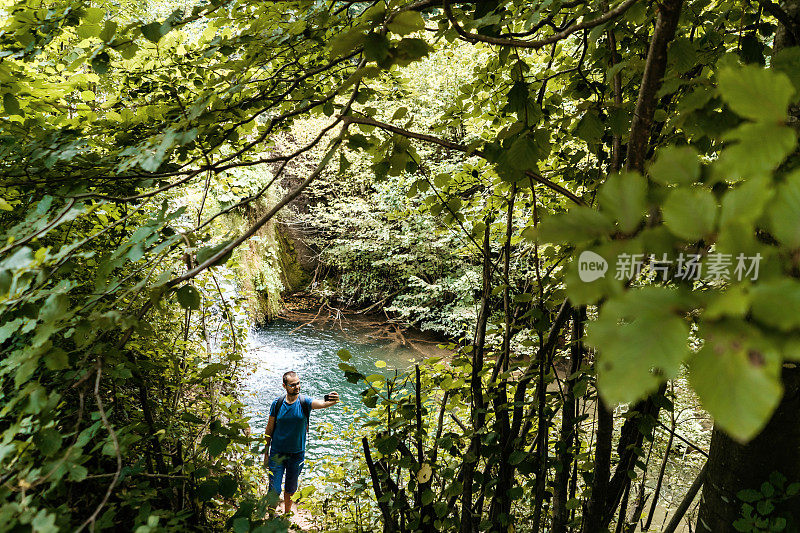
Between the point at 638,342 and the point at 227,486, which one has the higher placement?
the point at 638,342

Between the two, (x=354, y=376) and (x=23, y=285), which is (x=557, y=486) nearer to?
(x=354, y=376)

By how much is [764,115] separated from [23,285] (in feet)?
3.77

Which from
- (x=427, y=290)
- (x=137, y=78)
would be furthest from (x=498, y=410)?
(x=427, y=290)

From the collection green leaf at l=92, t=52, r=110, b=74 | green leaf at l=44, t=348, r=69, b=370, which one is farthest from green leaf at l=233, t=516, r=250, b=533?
green leaf at l=92, t=52, r=110, b=74

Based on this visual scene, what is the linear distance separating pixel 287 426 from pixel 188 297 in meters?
3.36

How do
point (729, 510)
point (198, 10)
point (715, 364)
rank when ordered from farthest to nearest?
point (729, 510)
point (198, 10)
point (715, 364)

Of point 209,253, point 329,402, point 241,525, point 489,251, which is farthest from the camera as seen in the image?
point 329,402

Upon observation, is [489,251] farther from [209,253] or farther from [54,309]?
[54,309]

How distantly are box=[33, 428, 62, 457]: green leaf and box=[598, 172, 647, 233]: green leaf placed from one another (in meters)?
1.02

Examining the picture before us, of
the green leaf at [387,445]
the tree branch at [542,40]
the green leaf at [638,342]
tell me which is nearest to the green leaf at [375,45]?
the tree branch at [542,40]

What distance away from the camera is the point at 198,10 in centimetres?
105

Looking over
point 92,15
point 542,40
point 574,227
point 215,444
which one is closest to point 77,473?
point 215,444

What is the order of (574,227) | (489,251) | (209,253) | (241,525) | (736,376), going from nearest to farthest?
(736,376) < (574,227) < (209,253) < (241,525) < (489,251)

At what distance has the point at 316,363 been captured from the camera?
26.7 ft
